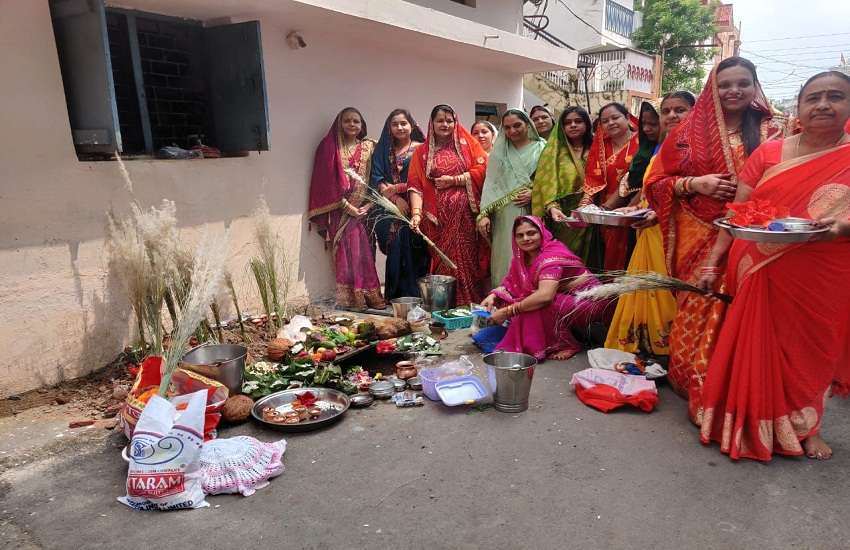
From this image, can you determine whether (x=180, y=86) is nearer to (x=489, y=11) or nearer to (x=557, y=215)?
(x=557, y=215)

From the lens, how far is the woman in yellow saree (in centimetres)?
381

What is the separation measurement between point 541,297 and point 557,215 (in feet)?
3.06

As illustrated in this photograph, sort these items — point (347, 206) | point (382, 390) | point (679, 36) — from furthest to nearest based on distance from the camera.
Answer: point (679, 36) → point (347, 206) → point (382, 390)

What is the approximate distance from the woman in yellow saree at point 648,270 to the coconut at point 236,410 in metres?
2.59

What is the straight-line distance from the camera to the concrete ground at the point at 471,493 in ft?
7.23

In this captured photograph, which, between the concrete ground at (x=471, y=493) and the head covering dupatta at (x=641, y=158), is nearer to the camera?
the concrete ground at (x=471, y=493)

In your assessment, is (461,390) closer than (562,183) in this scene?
Yes

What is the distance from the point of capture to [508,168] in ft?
16.2

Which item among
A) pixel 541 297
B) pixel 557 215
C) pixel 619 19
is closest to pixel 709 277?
pixel 541 297

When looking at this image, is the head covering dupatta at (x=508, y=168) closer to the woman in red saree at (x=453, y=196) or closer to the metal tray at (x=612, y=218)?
the woman in red saree at (x=453, y=196)

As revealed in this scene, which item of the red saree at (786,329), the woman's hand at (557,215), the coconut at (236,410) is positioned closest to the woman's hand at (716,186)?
the red saree at (786,329)

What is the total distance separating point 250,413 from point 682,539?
91.2 inches

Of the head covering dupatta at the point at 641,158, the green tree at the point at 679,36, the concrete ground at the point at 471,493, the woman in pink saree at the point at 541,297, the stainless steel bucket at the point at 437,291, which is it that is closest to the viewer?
the concrete ground at the point at 471,493

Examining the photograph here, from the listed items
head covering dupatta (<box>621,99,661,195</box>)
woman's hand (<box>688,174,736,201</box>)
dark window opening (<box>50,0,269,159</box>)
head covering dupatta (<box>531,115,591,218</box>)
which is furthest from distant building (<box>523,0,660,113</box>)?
woman's hand (<box>688,174,736,201</box>)
